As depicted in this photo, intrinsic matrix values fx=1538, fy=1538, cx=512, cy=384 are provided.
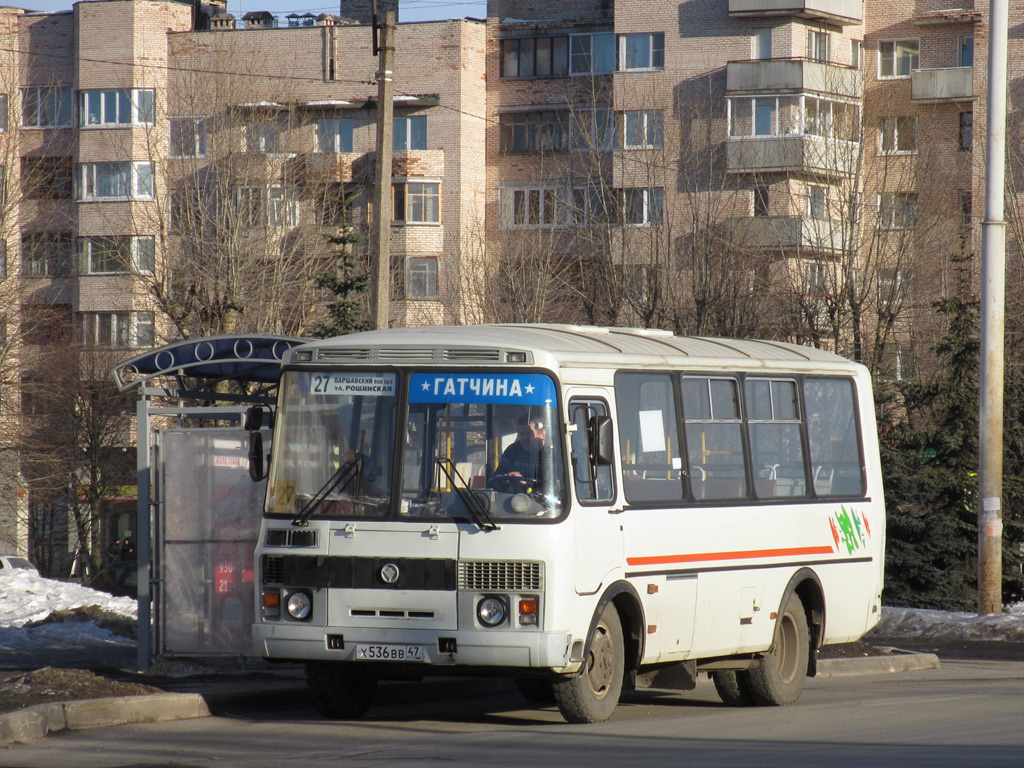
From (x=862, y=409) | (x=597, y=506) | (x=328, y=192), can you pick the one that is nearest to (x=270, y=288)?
(x=328, y=192)

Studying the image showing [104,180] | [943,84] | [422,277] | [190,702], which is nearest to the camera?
[190,702]

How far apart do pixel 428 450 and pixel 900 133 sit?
147ft

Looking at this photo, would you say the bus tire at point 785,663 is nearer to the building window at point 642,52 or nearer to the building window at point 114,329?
the building window at point 114,329

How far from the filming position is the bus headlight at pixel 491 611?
9.77 metres

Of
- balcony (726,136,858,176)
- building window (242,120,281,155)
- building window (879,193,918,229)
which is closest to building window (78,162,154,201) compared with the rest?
building window (242,120,281,155)

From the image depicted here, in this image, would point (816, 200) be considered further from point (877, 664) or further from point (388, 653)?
point (388, 653)

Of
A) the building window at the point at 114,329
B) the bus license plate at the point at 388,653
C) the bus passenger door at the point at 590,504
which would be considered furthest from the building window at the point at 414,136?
the bus license plate at the point at 388,653


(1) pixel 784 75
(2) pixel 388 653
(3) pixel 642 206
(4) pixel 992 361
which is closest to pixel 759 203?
(3) pixel 642 206

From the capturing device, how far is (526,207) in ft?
177

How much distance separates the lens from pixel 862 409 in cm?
1384

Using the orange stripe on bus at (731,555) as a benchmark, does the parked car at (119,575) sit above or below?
below

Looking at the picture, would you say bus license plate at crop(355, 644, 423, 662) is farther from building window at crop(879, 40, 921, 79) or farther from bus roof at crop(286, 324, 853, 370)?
building window at crop(879, 40, 921, 79)

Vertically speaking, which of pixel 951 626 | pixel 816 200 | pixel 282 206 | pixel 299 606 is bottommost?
pixel 951 626

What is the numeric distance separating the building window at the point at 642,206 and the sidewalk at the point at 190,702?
2778 centimetres
